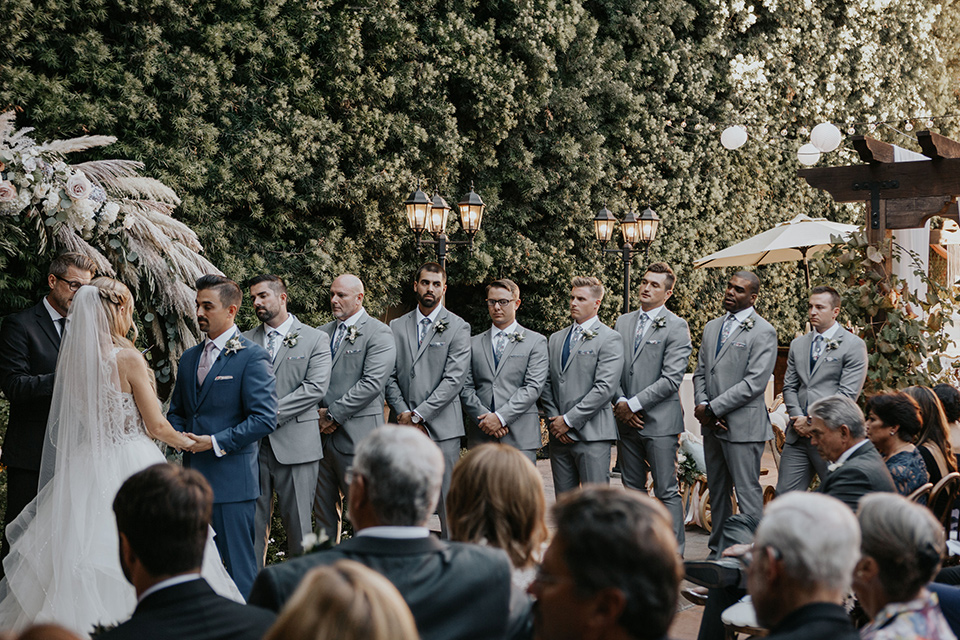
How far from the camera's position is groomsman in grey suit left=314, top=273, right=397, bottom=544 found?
567cm

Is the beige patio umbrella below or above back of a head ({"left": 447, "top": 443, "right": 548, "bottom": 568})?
above

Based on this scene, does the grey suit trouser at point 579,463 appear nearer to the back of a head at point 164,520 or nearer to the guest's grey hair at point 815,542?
the guest's grey hair at point 815,542

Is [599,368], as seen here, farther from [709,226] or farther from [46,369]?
[709,226]

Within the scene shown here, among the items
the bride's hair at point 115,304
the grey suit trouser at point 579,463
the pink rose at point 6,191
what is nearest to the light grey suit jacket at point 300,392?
the bride's hair at point 115,304

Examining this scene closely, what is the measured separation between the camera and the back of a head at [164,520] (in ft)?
6.85

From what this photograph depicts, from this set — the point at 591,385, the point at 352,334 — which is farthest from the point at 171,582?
the point at 591,385

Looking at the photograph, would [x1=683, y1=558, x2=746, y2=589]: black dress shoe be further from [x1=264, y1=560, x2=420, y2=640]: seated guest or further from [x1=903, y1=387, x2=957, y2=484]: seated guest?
[x1=264, y1=560, x2=420, y2=640]: seated guest

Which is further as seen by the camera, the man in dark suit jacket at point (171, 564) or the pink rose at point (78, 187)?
the pink rose at point (78, 187)

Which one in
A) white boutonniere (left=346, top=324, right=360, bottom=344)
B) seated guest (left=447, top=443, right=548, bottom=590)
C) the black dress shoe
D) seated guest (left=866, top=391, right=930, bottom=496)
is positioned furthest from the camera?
white boutonniere (left=346, top=324, right=360, bottom=344)

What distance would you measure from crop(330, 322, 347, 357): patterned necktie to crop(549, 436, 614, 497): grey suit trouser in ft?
5.37

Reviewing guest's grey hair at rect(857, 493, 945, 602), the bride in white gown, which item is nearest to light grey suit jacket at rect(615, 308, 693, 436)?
the bride in white gown

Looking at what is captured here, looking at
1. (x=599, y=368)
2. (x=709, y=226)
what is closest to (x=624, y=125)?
(x=709, y=226)

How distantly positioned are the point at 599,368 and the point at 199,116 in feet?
15.2

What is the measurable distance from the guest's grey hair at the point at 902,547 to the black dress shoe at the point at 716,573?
4.31 ft
